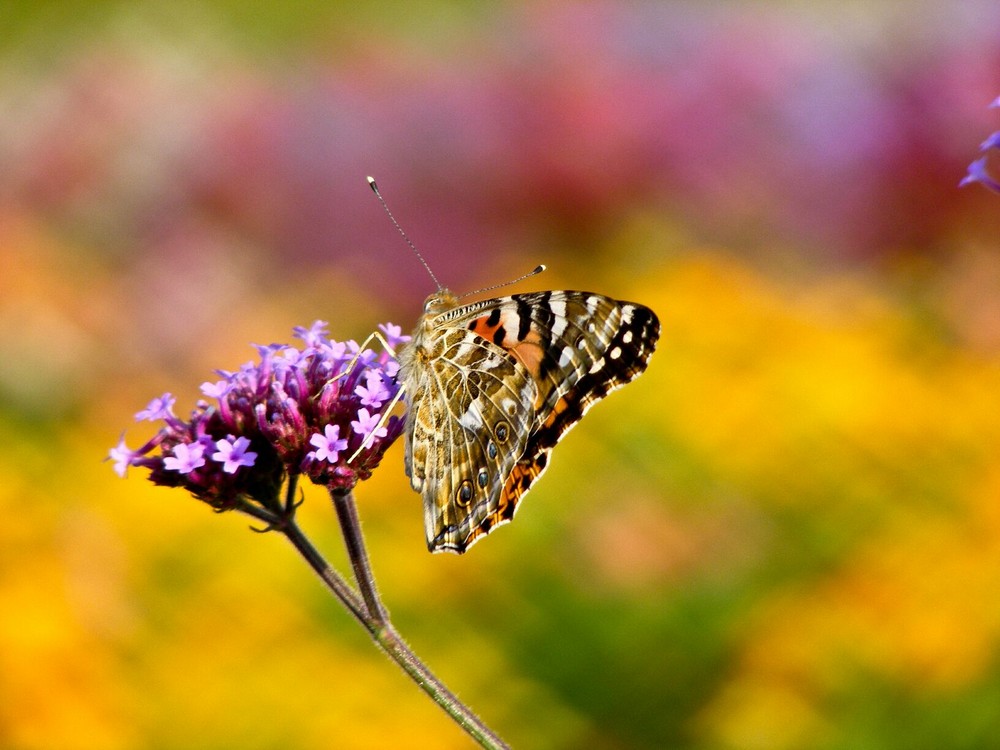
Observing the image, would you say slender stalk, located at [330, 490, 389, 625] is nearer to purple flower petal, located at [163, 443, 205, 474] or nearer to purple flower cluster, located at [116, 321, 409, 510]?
purple flower cluster, located at [116, 321, 409, 510]

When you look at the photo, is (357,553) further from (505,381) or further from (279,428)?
(505,381)

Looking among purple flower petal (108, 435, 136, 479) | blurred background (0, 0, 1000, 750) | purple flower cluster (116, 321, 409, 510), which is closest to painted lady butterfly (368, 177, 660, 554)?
purple flower cluster (116, 321, 409, 510)

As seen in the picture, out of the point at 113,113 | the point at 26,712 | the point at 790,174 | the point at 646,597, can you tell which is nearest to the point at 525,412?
the point at 646,597

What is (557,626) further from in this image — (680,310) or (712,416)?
(680,310)

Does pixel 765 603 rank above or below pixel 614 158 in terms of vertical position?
below

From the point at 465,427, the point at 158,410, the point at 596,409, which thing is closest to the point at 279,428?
the point at 158,410

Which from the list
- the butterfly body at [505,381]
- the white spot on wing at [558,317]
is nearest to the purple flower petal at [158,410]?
the butterfly body at [505,381]

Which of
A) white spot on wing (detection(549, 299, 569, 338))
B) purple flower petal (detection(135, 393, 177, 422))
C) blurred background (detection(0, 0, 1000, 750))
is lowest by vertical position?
purple flower petal (detection(135, 393, 177, 422))
